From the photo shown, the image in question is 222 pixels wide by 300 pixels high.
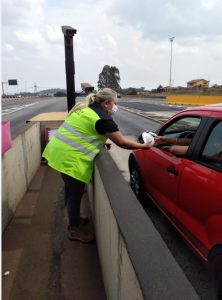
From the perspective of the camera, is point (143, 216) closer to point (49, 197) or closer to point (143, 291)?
point (143, 291)

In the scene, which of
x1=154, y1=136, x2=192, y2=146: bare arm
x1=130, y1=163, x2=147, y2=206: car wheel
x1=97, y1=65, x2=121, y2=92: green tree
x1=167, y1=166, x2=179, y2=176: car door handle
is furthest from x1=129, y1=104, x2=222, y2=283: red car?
x1=97, y1=65, x2=121, y2=92: green tree

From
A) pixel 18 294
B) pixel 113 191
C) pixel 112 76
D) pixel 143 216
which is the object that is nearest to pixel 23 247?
pixel 18 294

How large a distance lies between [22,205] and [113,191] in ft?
9.43

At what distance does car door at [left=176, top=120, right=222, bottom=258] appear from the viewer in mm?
2824

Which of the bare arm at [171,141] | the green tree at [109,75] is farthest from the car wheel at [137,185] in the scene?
the green tree at [109,75]

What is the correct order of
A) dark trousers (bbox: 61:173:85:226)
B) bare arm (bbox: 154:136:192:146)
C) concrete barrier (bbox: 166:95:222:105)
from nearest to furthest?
dark trousers (bbox: 61:173:85:226), bare arm (bbox: 154:136:192:146), concrete barrier (bbox: 166:95:222:105)

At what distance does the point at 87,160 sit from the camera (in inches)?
150

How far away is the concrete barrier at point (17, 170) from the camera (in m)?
4.40

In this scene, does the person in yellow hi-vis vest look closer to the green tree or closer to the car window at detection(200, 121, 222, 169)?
the car window at detection(200, 121, 222, 169)

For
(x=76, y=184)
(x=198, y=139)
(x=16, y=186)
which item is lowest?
(x=16, y=186)

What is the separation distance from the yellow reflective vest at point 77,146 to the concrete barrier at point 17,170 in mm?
1017

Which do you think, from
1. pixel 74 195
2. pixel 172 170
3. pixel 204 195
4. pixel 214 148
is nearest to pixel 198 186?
pixel 204 195

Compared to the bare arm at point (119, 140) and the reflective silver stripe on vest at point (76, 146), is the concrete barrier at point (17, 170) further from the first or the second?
the bare arm at point (119, 140)

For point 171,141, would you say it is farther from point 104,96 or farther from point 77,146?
point 77,146
